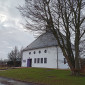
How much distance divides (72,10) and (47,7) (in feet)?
10.6

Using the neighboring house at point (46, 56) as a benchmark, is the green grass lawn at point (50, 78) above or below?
below

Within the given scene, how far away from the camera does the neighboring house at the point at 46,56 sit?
3075 centimetres

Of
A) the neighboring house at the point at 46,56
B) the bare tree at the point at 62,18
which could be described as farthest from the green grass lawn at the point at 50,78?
the neighboring house at the point at 46,56

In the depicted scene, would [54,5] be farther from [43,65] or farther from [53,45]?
[43,65]

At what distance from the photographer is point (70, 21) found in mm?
17891

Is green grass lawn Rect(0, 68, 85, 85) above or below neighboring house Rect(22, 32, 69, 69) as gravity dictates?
below

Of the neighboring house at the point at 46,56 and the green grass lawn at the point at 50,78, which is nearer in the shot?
the green grass lawn at the point at 50,78

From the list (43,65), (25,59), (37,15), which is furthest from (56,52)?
(37,15)

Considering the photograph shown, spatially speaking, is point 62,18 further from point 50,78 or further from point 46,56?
point 46,56

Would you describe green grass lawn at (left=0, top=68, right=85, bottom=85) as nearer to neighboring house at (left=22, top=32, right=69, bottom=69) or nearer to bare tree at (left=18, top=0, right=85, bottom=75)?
bare tree at (left=18, top=0, right=85, bottom=75)

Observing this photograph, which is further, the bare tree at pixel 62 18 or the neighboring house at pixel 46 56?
the neighboring house at pixel 46 56

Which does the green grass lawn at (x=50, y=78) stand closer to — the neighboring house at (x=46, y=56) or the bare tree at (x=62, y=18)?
the bare tree at (x=62, y=18)

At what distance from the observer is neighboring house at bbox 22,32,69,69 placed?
30.8 m

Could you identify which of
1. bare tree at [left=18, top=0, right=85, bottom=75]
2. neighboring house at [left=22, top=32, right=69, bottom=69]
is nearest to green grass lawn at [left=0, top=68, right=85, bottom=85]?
bare tree at [left=18, top=0, right=85, bottom=75]
